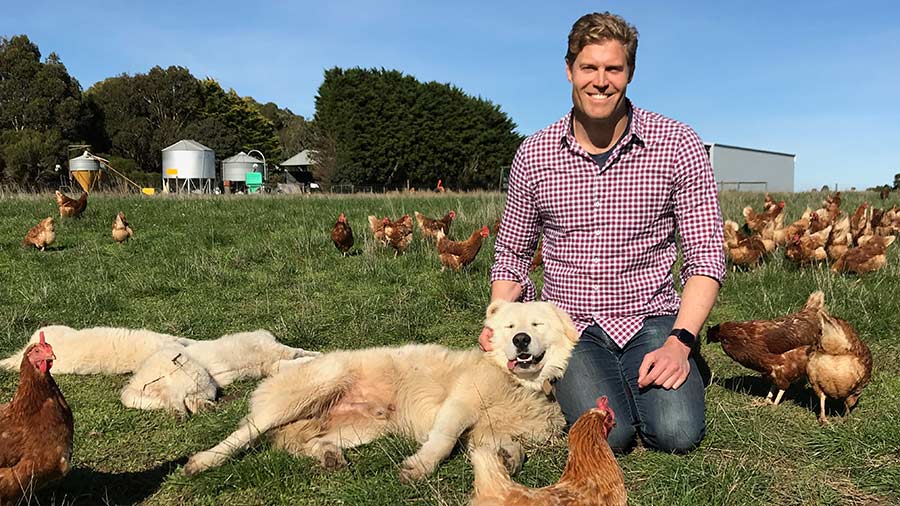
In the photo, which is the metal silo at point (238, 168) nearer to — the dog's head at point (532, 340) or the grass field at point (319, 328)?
the grass field at point (319, 328)

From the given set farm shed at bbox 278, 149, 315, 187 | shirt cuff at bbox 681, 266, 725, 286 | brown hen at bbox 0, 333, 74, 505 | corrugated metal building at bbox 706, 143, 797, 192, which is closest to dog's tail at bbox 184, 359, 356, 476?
brown hen at bbox 0, 333, 74, 505

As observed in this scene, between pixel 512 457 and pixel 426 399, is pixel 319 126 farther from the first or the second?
pixel 512 457

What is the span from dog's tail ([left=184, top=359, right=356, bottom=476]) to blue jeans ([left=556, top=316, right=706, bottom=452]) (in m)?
1.21

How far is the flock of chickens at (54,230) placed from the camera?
848cm

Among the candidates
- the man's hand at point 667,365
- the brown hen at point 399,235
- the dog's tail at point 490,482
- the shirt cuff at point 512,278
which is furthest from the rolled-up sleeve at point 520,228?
the brown hen at point 399,235

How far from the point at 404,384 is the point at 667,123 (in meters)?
1.99

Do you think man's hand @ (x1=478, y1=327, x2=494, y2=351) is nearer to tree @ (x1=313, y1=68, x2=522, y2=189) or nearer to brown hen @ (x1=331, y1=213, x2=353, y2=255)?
brown hen @ (x1=331, y1=213, x2=353, y2=255)

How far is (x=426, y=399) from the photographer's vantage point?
10.6ft

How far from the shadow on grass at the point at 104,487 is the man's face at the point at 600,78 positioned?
2.69 m

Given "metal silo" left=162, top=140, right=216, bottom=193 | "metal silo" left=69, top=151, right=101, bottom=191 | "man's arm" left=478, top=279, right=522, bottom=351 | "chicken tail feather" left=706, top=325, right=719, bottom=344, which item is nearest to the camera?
"man's arm" left=478, top=279, right=522, bottom=351

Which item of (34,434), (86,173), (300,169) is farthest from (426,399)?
(300,169)

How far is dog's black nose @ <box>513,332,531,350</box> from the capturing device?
292 centimetres

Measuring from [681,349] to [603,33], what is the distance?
154 cm

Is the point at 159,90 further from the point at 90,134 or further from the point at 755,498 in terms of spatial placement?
the point at 755,498
